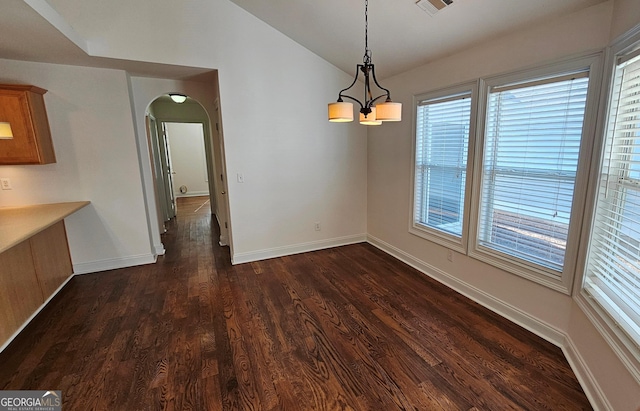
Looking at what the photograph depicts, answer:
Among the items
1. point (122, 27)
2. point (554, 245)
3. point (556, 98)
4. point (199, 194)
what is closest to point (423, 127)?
point (556, 98)

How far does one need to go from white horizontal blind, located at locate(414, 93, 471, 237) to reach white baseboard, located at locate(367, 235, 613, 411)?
0.51 m

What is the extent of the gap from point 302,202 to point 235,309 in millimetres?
1832

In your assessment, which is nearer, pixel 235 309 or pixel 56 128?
pixel 235 309

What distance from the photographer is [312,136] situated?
4.07 metres

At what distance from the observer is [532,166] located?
91.0 inches

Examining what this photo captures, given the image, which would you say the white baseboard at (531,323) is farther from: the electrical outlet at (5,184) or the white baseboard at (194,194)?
the white baseboard at (194,194)

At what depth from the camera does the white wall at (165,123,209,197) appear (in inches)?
380

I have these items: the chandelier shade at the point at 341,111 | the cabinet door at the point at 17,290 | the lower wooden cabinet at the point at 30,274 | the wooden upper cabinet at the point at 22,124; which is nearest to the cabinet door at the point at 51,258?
the lower wooden cabinet at the point at 30,274

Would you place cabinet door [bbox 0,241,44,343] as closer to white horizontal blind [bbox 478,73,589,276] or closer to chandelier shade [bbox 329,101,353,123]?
chandelier shade [bbox 329,101,353,123]

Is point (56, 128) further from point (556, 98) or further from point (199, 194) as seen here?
point (199, 194)

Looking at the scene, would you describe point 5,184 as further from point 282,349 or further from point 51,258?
point 282,349

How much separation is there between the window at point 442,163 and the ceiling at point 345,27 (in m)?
0.50

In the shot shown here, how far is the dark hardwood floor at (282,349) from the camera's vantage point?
1.80m

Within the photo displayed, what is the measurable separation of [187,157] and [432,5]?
9.27 m
